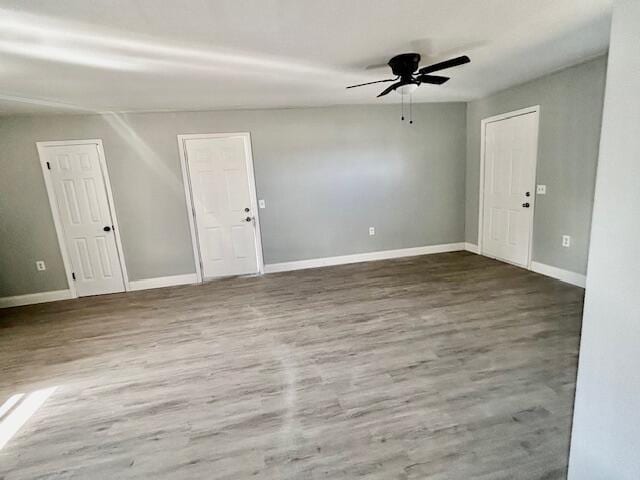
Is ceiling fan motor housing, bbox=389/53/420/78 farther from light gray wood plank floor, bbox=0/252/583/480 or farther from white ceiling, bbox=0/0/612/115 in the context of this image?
light gray wood plank floor, bbox=0/252/583/480

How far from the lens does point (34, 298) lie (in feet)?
13.8

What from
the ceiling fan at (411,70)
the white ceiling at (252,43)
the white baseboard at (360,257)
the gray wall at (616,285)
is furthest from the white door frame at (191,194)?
the gray wall at (616,285)

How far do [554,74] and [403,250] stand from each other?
295cm

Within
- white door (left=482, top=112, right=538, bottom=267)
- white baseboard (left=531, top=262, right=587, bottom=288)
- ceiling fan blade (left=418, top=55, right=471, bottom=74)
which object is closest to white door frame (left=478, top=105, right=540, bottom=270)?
white door (left=482, top=112, right=538, bottom=267)

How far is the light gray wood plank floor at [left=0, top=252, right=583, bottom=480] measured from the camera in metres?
1.62

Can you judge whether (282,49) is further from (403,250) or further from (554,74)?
(403,250)

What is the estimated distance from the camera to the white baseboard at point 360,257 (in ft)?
16.0

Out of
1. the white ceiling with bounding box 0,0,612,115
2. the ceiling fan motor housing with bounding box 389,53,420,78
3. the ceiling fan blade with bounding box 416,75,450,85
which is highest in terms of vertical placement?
the white ceiling with bounding box 0,0,612,115

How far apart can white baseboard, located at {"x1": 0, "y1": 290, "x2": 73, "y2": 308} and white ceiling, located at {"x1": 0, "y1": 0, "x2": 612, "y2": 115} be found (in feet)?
7.52

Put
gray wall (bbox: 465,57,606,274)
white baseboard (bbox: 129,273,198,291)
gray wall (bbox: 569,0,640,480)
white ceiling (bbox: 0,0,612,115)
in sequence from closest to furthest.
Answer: gray wall (bbox: 569,0,640,480) → white ceiling (bbox: 0,0,612,115) → gray wall (bbox: 465,57,606,274) → white baseboard (bbox: 129,273,198,291)

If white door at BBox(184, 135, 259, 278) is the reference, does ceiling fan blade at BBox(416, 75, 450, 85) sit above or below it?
above

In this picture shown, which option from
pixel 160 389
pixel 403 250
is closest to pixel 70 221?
pixel 160 389

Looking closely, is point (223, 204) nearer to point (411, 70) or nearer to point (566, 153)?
point (411, 70)

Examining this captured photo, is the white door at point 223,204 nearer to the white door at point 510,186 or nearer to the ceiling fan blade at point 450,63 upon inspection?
the ceiling fan blade at point 450,63
